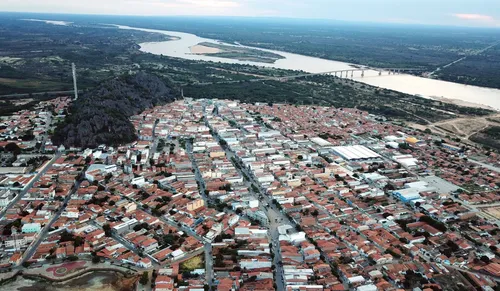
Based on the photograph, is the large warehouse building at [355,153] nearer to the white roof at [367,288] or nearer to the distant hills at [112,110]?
the white roof at [367,288]

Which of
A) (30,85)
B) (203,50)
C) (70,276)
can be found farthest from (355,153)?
(203,50)

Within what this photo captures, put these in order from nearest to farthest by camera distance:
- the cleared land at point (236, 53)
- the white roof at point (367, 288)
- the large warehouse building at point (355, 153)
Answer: the white roof at point (367, 288), the large warehouse building at point (355, 153), the cleared land at point (236, 53)

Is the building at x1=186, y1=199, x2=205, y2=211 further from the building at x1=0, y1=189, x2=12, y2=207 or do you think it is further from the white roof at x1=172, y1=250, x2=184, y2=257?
the building at x1=0, y1=189, x2=12, y2=207

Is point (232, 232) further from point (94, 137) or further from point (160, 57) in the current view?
point (160, 57)

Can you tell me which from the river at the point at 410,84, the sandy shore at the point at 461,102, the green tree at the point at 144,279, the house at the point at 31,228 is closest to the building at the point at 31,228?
the house at the point at 31,228

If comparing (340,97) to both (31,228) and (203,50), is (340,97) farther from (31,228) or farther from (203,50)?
(203,50)
